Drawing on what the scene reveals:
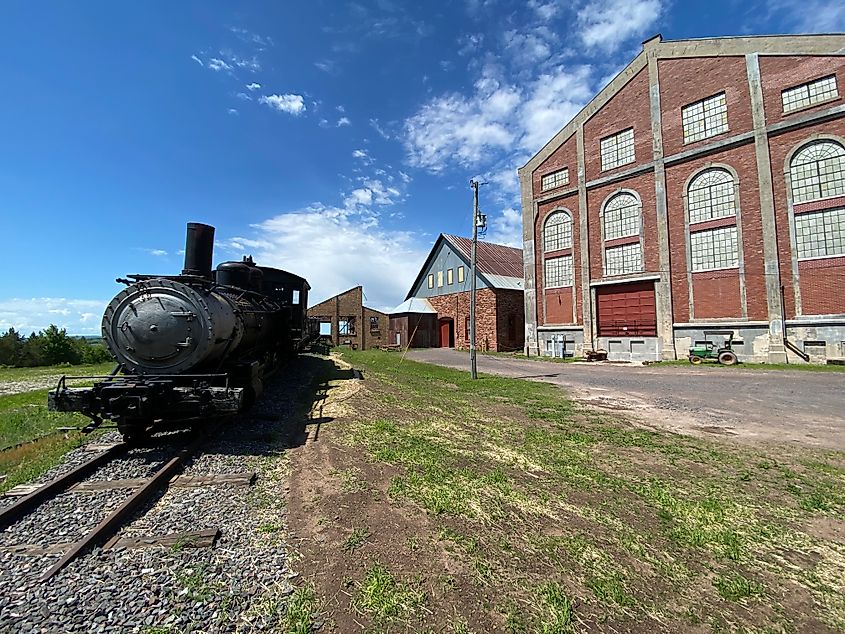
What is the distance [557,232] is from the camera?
83.4 ft

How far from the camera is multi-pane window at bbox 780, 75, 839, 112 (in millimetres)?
16734

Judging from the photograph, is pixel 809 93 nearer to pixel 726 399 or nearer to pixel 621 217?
pixel 621 217

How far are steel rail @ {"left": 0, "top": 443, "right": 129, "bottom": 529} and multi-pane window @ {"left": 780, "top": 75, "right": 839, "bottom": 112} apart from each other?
26.5 meters

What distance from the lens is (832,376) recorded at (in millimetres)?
13570

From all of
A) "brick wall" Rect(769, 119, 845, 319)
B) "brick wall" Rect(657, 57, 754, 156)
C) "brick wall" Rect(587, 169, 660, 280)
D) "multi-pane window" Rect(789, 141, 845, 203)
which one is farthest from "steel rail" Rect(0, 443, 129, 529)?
"brick wall" Rect(657, 57, 754, 156)

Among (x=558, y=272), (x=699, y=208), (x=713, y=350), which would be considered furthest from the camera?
(x=558, y=272)

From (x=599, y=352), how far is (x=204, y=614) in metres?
22.7

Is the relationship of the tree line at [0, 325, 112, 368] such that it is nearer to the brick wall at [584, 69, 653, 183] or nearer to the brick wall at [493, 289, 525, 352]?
the brick wall at [493, 289, 525, 352]

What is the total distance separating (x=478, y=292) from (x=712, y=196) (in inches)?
603

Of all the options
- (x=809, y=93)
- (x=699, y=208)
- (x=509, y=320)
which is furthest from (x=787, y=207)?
(x=509, y=320)

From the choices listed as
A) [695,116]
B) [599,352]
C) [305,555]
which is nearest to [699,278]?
[599,352]

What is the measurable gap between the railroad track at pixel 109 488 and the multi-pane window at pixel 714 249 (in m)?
22.1

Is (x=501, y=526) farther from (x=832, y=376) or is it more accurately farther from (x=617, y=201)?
(x=617, y=201)

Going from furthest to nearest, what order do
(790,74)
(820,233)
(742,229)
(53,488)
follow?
(742,229)
(790,74)
(820,233)
(53,488)
